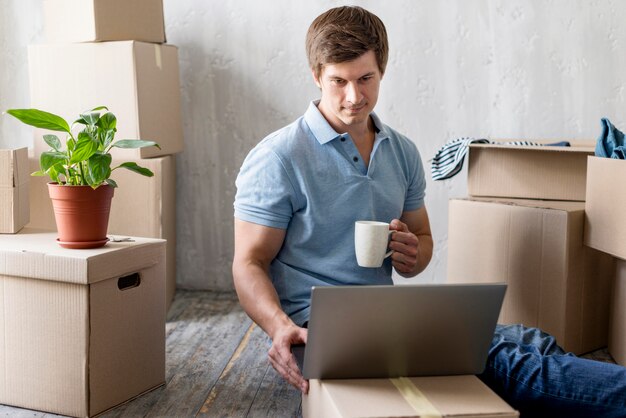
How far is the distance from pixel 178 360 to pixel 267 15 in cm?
130

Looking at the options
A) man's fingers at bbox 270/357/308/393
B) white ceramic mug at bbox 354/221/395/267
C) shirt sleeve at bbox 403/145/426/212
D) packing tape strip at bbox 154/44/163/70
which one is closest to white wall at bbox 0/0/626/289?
packing tape strip at bbox 154/44/163/70

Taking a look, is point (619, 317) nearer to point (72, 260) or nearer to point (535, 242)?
point (535, 242)

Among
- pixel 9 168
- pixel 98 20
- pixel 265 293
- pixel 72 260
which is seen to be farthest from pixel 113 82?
pixel 265 293

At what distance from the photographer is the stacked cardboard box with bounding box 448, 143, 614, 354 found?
208 centimetres

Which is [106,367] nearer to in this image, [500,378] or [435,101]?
[500,378]

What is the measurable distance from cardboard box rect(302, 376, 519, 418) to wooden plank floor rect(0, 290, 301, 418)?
0.49 m

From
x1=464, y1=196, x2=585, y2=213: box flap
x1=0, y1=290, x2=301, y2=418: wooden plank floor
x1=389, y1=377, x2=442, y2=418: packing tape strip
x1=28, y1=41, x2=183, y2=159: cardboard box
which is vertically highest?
x1=28, y1=41, x2=183, y2=159: cardboard box

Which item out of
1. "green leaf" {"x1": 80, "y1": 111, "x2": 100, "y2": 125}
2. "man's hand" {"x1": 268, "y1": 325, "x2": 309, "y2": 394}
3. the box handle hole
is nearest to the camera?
"man's hand" {"x1": 268, "y1": 325, "x2": 309, "y2": 394}

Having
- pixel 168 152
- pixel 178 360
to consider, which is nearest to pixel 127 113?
pixel 168 152

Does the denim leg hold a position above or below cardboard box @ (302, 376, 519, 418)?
below

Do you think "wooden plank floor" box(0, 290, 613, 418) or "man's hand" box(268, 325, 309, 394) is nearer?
"man's hand" box(268, 325, 309, 394)

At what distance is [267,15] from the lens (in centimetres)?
274

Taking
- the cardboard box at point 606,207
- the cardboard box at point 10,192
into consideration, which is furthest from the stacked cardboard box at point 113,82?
the cardboard box at point 606,207

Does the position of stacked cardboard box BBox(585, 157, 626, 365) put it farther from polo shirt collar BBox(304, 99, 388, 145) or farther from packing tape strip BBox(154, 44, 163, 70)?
packing tape strip BBox(154, 44, 163, 70)
